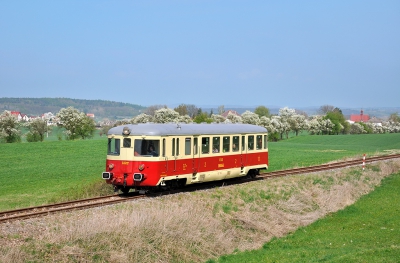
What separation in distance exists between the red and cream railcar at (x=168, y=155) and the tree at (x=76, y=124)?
6607 centimetres

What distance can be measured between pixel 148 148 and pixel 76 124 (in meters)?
70.6

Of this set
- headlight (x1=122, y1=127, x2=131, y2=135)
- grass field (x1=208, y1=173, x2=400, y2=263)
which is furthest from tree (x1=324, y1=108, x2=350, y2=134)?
headlight (x1=122, y1=127, x2=131, y2=135)

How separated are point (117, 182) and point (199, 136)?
14.5ft

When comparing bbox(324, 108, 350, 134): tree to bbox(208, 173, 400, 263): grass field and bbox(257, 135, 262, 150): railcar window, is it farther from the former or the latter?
bbox(257, 135, 262, 150): railcar window

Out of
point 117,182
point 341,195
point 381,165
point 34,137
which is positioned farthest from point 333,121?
point 117,182

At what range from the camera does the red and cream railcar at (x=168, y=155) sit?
21.5 m

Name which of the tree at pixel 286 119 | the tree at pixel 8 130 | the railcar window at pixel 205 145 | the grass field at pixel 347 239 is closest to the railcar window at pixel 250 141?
the railcar window at pixel 205 145

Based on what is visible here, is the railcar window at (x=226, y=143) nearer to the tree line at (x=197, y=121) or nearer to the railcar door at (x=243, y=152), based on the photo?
the railcar door at (x=243, y=152)

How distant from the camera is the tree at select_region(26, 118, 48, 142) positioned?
269 feet

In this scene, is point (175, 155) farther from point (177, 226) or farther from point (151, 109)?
point (151, 109)

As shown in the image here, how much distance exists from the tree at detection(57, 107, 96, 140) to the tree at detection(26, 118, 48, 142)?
420 cm

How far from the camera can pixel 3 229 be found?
14867 millimetres

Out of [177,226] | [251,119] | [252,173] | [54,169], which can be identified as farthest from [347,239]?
[251,119]

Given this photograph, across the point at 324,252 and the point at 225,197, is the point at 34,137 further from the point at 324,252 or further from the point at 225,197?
the point at 324,252
